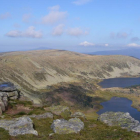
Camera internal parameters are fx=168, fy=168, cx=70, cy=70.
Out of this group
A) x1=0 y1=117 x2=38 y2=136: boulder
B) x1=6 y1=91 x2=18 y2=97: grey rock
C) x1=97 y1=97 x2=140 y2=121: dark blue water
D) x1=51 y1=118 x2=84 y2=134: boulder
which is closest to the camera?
x1=0 y1=117 x2=38 y2=136: boulder

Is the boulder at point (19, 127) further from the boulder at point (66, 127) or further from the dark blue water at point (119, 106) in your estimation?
the dark blue water at point (119, 106)

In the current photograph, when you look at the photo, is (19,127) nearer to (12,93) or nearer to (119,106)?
(12,93)

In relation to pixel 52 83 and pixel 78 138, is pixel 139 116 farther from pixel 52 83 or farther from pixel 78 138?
pixel 52 83

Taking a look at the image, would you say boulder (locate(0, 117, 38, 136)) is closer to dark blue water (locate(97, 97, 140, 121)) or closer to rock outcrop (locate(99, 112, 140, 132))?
rock outcrop (locate(99, 112, 140, 132))

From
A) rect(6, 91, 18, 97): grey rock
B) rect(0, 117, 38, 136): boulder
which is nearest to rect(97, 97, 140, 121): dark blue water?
rect(6, 91, 18, 97): grey rock

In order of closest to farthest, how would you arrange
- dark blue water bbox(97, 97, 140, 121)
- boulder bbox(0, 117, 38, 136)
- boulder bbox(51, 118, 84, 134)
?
boulder bbox(0, 117, 38, 136) → boulder bbox(51, 118, 84, 134) → dark blue water bbox(97, 97, 140, 121)

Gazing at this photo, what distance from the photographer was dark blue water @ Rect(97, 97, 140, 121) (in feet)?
288

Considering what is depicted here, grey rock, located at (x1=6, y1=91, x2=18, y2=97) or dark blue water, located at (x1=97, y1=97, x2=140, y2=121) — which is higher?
grey rock, located at (x1=6, y1=91, x2=18, y2=97)

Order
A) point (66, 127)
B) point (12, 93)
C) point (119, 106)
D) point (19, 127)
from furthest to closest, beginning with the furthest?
point (119, 106), point (12, 93), point (66, 127), point (19, 127)

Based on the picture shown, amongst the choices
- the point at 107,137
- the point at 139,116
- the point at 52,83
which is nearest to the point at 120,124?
the point at 107,137

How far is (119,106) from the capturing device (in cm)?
9919

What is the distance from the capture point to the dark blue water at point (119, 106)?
3460 inches

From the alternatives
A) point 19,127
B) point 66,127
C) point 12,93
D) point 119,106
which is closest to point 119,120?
point 66,127

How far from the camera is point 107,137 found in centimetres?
1802
